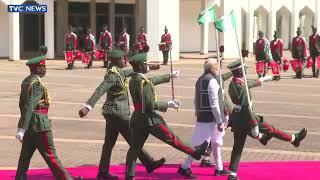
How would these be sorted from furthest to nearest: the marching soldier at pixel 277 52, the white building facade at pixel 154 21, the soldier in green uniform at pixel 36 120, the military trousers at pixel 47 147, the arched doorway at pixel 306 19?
the arched doorway at pixel 306 19
the white building facade at pixel 154 21
the marching soldier at pixel 277 52
the military trousers at pixel 47 147
the soldier in green uniform at pixel 36 120

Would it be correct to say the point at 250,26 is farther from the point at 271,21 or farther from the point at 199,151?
the point at 199,151

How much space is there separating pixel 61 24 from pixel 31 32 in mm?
1928

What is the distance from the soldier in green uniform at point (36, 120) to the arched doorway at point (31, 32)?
104 feet

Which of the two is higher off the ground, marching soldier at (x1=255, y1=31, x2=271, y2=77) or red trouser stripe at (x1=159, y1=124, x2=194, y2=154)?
marching soldier at (x1=255, y1=31, x2=271, y2=77)

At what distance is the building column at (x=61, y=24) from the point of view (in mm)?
39125

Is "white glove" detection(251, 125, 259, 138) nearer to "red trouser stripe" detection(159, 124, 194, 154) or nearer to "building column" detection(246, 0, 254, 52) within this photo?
"red trouser stripe" detection(159, 124, 194, 154)

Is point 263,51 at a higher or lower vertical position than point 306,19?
lower

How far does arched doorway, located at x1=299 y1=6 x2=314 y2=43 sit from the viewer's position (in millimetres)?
47781

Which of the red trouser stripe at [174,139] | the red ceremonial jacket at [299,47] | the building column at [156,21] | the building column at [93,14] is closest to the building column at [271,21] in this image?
the building column at [93,14]

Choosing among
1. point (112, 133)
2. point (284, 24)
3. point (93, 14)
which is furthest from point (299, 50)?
point (284, 24)

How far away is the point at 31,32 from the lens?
38969 mm

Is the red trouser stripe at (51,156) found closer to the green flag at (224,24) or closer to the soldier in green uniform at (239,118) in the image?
the soldier in green uniform at (239,118)

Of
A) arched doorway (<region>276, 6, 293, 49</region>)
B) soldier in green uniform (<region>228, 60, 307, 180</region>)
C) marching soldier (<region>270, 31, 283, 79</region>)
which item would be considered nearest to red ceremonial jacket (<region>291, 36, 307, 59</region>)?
marching soldier (<region>270, 31, 283, 79</region>)

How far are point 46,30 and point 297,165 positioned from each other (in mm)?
26673
